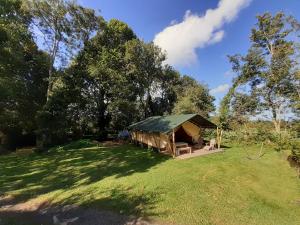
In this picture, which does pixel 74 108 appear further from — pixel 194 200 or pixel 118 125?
pixel 194 200

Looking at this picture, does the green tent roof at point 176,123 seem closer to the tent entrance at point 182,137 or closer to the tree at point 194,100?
the tent entrance at point 182,137

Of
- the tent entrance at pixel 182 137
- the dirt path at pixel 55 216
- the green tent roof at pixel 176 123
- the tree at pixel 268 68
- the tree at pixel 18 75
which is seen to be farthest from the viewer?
the tree at pixel 268 68

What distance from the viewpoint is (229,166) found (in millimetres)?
13469

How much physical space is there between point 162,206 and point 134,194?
170cm

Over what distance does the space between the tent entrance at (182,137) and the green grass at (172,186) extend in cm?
454

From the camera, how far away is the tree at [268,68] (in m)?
23.7

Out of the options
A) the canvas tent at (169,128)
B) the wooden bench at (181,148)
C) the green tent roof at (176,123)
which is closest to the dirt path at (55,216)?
the green tent roof at (176,123)

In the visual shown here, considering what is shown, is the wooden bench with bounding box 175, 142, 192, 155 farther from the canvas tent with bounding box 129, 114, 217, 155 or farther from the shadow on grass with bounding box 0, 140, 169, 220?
the shadow on grass with bounding box 0, 140, 169, 220

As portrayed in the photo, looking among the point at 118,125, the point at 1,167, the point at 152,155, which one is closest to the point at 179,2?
the point at 152,155

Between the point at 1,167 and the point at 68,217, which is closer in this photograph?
the point at 68,217

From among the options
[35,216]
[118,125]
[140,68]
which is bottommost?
[35,216]

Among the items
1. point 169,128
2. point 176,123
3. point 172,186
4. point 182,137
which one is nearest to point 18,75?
point 169,128

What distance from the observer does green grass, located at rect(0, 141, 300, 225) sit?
7.97 m

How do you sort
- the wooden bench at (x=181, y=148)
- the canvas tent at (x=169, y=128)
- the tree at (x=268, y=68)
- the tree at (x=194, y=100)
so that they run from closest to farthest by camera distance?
1. the wooden bench at (x=181, y=148)
2. the canvas tent at (x=169, y=128)
3. the tree at (x=268, y=68)
4. the tree at (x=194, y=100)
